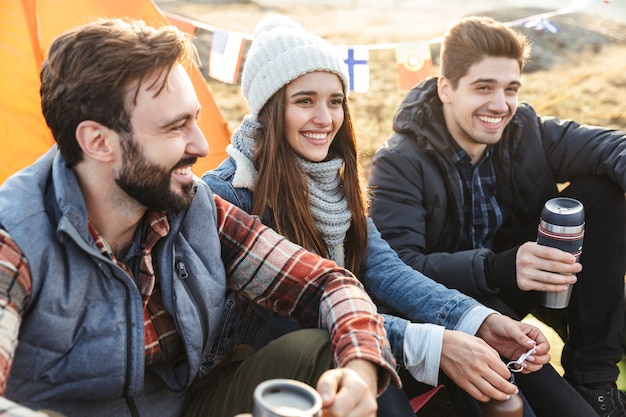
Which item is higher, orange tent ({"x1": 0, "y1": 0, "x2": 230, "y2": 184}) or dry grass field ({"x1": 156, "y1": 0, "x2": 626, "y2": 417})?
orange tent ({"x1": 0, "y1": 0, "x2": 230, "y2": 184})

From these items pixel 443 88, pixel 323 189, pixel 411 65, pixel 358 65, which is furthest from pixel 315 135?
pixel 411 65

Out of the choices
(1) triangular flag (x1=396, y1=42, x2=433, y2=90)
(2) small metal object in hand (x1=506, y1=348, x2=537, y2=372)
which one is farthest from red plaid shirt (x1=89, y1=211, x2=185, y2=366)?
(1) triangular flag (x1=396, y1=42, x2=433, y2=90)

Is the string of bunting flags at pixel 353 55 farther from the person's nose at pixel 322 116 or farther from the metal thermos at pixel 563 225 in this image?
the metal thermos at pixel 563 225

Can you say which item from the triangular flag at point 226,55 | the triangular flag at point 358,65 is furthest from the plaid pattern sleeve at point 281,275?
the triangular flag at point 226,55

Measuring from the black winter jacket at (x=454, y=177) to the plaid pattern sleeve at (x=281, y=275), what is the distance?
0.68 meters

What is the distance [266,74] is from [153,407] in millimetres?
1046

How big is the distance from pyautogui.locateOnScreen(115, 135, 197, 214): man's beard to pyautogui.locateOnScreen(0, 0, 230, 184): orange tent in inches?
55.2

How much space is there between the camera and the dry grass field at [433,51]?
641cm

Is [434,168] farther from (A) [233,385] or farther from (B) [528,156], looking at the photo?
(A) [233,385]

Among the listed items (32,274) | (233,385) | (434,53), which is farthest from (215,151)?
(434,53)

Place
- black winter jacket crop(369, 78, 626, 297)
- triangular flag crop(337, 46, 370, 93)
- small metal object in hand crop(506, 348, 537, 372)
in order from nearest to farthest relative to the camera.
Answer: small metal object in hand crop(506, 348, 537, 372), black winter jacket crop(369, 78, 626, 297), triangular flag crop(337, 46, 370, 93)

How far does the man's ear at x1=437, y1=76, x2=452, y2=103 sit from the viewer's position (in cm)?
275

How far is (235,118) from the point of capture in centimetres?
604

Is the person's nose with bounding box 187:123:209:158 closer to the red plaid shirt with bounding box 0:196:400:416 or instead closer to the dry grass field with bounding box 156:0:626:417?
the red plaid shirt with bounding box 0:196:400:416
